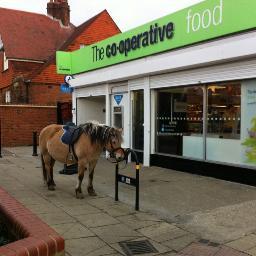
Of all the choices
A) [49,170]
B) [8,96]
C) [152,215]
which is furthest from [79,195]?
[8,96]

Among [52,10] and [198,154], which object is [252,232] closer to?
[198,154]

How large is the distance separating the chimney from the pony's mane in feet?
84.8

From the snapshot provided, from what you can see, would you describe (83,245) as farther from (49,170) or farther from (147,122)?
(147,122)

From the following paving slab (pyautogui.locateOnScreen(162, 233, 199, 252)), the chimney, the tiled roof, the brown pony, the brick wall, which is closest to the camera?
paving slab (pyautogui.locateOnScreen(162, 233, 199, 252))

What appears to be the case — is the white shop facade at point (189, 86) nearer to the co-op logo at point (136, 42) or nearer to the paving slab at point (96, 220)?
the co-op logo at point (136, 42)

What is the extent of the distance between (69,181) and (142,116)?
389cm

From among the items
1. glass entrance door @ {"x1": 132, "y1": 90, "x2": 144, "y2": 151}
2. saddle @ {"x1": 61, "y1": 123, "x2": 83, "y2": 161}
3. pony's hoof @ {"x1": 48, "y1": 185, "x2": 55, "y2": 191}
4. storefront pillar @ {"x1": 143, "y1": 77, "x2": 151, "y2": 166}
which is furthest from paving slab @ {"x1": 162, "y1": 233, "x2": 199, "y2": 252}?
glass entrance door @ {"x1": 132, "y1": 90, "x2": 144, "y2": 151}

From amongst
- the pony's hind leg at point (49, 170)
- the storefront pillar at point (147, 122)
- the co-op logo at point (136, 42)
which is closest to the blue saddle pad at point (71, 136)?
the pony's hind leg at point (49, 170)

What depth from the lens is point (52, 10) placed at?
108 feet

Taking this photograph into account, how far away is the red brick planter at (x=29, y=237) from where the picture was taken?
3686mm

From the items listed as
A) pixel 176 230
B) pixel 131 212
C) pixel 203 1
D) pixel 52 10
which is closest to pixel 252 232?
pixel 176 230

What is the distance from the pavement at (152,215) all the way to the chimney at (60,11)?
2393cm

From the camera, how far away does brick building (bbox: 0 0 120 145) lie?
86.0ft

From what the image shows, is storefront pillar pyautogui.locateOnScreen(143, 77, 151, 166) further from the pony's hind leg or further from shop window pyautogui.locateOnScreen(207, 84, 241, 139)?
the pony's hind leg
